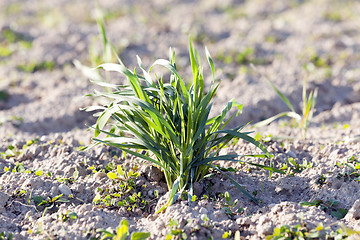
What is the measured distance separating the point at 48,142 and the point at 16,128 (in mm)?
966

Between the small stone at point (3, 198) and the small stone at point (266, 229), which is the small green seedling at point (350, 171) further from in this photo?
the small stone at point (3, 198)

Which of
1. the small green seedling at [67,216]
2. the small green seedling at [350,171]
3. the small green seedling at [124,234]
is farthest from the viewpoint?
the small green seedling at [350,171]

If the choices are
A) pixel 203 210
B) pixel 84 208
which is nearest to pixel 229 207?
pixel 203 210

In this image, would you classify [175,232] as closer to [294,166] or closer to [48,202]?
[48,202]

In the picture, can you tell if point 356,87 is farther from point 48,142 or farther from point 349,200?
point 48,142

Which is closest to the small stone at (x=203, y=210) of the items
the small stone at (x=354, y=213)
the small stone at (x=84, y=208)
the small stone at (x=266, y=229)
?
the small stone at (x=266, y=229)

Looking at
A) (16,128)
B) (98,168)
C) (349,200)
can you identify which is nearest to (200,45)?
(16,128)

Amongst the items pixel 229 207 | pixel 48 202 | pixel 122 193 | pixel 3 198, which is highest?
pixel 3 198

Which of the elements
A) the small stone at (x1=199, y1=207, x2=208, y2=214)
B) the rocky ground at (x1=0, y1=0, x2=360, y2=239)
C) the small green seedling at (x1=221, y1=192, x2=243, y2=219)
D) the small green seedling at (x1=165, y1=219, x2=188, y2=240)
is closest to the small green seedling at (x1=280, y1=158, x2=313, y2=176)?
the rocky ground at (x1=0, y1=0, x2=360, y2=239)

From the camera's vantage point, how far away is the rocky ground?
209 cm

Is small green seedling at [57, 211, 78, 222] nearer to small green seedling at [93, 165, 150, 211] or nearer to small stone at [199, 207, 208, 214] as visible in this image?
small green seedling at [93, 165, 150, 211]

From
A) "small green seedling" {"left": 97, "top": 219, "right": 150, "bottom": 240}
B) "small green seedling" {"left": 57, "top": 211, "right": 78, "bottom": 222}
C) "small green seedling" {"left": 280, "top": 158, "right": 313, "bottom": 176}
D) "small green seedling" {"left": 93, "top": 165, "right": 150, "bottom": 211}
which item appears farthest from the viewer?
"small green seedling" {"left": 280, "top": 158, "right": 313, "bottom": 176}

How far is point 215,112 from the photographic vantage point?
3846 mm

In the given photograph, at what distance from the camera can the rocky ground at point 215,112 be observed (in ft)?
Result: 6.86
